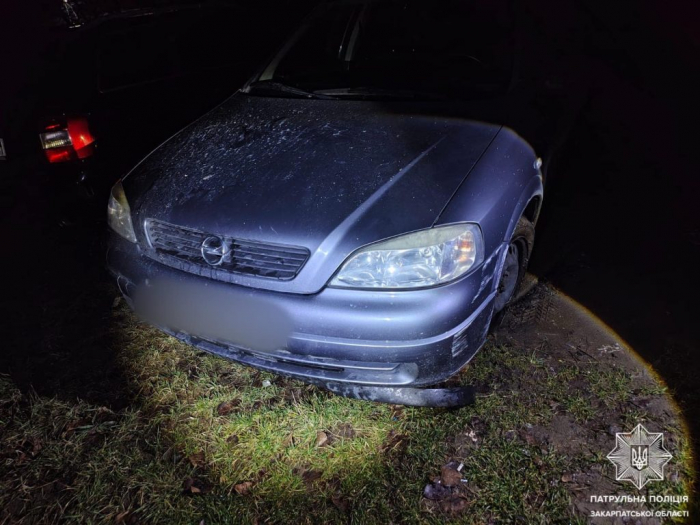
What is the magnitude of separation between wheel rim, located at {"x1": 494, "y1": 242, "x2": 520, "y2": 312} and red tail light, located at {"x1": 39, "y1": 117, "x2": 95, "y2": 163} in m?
2.47

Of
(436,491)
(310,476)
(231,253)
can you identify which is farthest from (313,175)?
(436,491)

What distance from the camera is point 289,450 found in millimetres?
1900

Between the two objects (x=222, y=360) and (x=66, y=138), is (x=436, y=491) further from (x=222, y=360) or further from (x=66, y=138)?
(x=66, y=138)

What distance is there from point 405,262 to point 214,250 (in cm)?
73

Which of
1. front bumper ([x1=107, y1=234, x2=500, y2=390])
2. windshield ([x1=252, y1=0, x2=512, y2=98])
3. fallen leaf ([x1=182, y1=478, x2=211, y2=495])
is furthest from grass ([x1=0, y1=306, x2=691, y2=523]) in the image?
windshield ([x1=252, y1=0, x2=512, y2=98])

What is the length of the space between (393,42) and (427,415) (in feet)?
6.73

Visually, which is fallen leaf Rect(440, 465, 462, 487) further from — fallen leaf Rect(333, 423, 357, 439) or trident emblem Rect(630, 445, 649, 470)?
trident emblem Rect(630, 445, 649, 470)

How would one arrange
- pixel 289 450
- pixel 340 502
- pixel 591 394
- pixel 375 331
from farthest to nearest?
1. pixel 591 394
2. pixel 289 450
3. pixel 340 502
4. pixel 375 331

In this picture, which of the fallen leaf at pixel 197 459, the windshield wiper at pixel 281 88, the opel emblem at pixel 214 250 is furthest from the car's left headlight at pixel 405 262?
the windshield wiper at pixel 281 88

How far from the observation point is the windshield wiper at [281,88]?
7.98 feet

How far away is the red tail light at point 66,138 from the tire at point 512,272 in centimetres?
246

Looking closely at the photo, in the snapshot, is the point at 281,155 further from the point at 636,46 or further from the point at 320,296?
the point at 636,46

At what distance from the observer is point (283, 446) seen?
75.5 inches

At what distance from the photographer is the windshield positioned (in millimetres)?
2338
